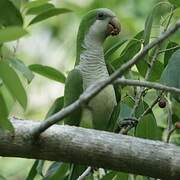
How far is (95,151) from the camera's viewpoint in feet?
4.80

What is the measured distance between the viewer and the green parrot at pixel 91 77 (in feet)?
7.07

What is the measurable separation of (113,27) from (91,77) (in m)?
0.30

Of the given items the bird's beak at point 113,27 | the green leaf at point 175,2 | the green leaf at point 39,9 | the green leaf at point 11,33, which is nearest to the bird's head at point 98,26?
the bird's beak at point 113,27

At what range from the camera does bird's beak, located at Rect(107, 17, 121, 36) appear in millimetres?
2408

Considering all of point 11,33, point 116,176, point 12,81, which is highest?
point 11,33

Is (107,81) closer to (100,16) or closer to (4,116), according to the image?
(4,116)

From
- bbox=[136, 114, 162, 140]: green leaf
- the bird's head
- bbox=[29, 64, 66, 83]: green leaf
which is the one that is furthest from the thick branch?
the bird's head

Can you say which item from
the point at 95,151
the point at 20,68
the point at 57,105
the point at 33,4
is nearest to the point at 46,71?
the point at 57,105

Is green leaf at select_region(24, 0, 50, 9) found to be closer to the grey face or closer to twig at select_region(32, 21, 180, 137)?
the grey face

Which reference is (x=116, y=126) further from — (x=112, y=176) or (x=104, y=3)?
(x=104, y=3)

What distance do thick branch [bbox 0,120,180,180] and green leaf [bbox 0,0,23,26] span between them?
0.38 meters

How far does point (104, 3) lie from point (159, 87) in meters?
2.13

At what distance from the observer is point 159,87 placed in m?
1.29

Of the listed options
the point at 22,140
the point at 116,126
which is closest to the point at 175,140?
the point at 116,126
